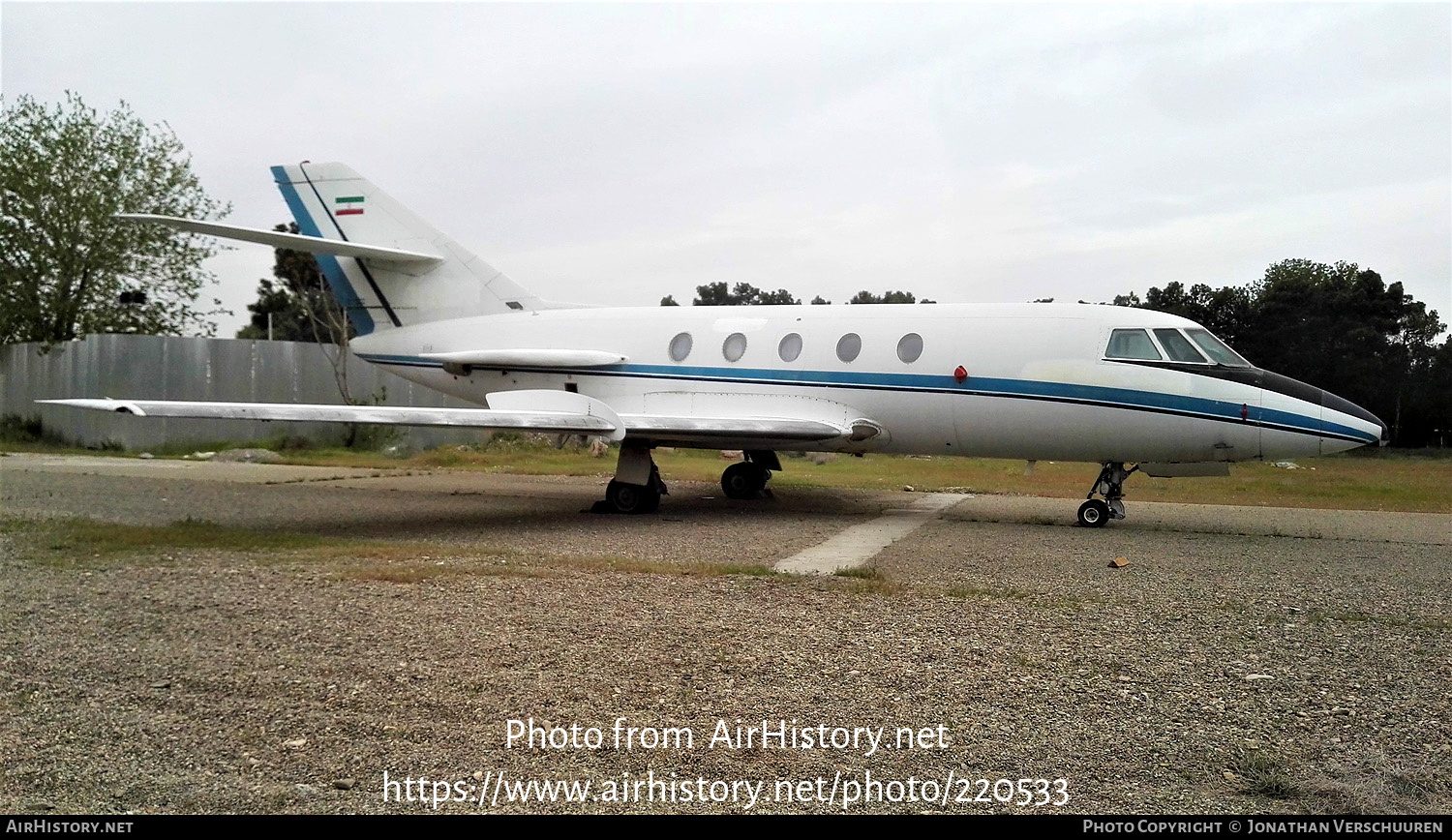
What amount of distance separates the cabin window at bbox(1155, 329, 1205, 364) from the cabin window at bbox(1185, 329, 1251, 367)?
0.13 metres

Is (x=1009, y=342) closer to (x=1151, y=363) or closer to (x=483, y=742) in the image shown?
(x=1151, y=363)

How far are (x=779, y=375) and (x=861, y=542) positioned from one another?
11.6 ft

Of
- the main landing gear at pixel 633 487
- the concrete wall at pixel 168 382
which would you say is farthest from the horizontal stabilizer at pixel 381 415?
the concrete wall at pixel 168 382

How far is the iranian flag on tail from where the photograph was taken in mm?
16031

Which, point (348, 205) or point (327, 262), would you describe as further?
point (327, 262)

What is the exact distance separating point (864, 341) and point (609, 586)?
262 inches

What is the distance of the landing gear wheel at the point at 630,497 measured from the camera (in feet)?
44.6

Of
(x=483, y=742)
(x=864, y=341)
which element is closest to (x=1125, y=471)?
(x=864, y=341)

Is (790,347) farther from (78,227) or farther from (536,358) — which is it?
(78,227)

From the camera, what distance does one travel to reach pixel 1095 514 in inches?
494

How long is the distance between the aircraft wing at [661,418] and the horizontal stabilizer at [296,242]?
6.92 feet

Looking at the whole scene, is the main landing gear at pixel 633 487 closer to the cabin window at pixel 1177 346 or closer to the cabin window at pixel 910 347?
the cabin window at pixel 910 347

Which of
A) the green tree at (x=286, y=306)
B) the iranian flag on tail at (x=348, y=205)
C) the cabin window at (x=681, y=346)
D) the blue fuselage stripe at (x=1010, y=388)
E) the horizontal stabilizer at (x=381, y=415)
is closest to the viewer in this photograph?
the horizontal stabilizer at (x=381, y=415)

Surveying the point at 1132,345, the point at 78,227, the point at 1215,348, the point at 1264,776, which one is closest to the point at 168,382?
the point at 78,227
